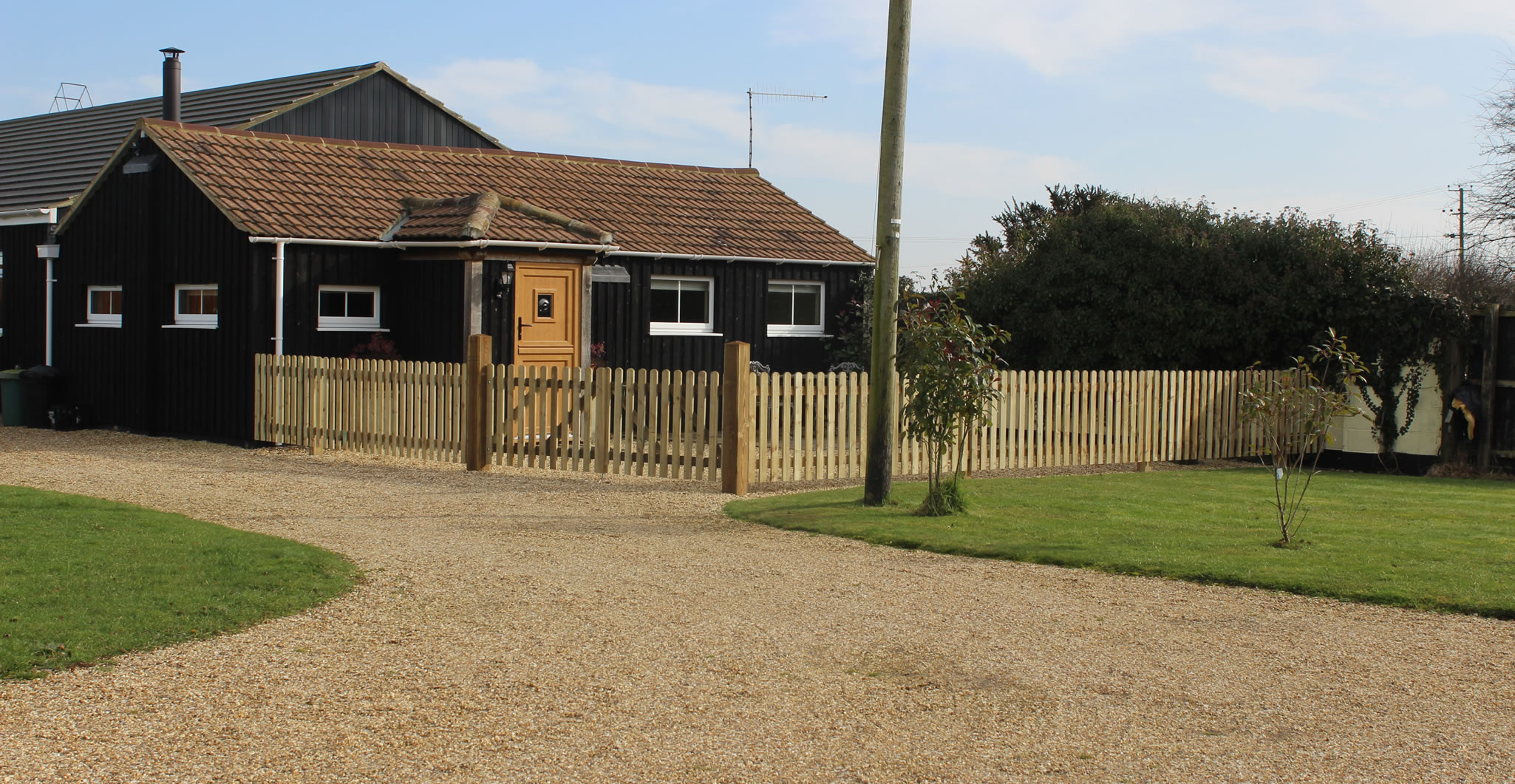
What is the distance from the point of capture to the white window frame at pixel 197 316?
58.7 feet

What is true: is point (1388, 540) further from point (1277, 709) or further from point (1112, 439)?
point (1112, 439)

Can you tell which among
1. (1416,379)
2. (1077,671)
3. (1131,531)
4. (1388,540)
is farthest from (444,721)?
(1416,379)

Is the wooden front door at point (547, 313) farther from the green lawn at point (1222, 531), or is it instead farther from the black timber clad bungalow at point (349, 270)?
the green lawn at point (1222, 531)

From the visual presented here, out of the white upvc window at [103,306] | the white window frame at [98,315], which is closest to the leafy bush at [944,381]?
the white window frame at [98,315]

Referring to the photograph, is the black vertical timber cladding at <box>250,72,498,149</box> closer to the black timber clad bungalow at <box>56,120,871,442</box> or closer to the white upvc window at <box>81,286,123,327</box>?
the black timber clad bungalow at <box>56,120,871,442</box>

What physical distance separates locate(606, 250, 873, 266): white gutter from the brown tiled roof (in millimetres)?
89

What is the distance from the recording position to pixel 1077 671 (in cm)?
625

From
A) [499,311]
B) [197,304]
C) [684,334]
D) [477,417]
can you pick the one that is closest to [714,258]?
[684,334]

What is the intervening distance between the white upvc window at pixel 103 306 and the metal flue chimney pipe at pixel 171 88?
409 cm

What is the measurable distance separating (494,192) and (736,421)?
8029mm

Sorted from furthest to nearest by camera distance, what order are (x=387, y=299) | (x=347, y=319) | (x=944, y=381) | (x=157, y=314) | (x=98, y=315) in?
(x=98, y=315) < (x=157, y=314) < (x=387, y=299) < (x=347, y=319) < (x=944, y=381)

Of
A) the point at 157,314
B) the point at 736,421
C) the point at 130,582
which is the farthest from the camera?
the point at 157,314

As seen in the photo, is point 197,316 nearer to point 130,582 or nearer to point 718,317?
point 718,317

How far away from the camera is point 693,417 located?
13578 mm
